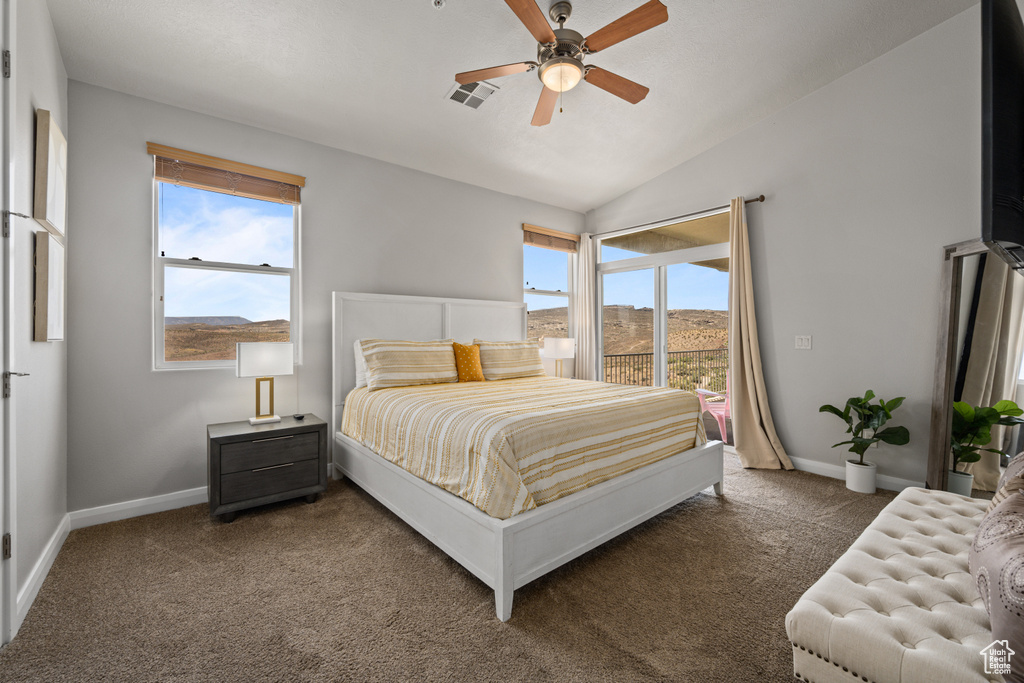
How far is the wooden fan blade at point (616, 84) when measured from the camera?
2.44m

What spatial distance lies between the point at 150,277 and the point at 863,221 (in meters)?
5.07

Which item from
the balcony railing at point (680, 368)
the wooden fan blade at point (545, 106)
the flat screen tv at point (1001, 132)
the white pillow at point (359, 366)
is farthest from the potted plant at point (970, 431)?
the white pillow at point (359, 366)

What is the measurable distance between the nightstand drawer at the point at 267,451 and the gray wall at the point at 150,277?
544mm

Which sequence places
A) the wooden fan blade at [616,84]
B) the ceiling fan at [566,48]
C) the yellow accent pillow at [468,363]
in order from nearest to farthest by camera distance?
the ceiling fan at [566,48] < the wooden fan blade at [616,84] < the yellow accent pillow at [468,363]

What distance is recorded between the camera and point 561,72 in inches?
93.3

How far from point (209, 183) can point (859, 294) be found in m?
4.83

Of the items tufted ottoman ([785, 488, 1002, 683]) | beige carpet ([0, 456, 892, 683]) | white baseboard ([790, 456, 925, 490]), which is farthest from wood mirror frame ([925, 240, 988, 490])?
tufted ottoman ([785, 488, 1002, 683])

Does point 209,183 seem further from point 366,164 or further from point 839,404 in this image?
point 839,404

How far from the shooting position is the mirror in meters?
2.49

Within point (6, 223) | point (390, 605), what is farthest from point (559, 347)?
point (6, 223)

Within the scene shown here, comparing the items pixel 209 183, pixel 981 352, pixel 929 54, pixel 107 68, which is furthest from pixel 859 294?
pixel 107 68

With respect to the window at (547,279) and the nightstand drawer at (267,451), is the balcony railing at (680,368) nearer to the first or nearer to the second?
the window at (547,279)

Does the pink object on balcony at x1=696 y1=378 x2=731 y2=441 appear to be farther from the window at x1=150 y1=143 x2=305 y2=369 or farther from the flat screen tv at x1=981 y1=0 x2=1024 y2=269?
the window at x1=150 y1=143 x2=305 y2=369

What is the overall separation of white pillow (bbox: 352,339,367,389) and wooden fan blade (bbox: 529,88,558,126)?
2089mm
